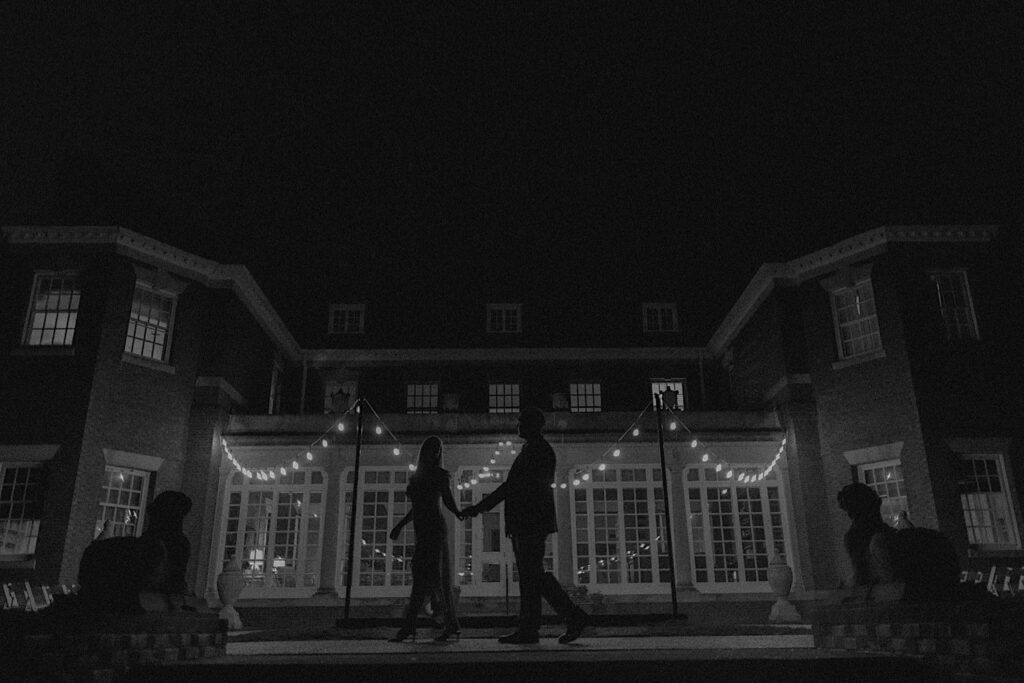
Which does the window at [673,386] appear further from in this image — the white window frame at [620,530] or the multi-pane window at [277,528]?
the multi-pane window at [277,528]

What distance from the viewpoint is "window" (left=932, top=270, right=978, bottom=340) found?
17.0 metres

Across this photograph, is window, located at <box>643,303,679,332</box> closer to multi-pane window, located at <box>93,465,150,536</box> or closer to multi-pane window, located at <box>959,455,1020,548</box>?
multi-pane window, located at <box>959,455,1020,548</box>

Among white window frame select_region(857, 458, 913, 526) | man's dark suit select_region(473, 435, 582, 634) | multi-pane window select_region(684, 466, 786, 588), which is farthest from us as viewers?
multi-pane window select_region(684, 466, 786, 588)

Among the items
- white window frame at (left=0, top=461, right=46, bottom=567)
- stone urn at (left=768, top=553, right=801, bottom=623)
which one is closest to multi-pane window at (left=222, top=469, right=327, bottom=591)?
white window frame at (left=0, top=461, right=46, bottom=567)

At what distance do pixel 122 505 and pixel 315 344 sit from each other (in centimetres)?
1029

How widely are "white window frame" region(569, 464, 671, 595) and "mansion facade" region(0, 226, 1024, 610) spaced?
2.3 inches

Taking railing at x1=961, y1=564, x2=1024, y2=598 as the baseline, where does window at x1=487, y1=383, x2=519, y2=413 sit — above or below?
above

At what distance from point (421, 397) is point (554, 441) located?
25.7 feet

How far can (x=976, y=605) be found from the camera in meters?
4.65

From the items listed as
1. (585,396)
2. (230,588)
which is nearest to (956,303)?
(585,396)

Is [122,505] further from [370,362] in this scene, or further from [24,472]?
[370,362]

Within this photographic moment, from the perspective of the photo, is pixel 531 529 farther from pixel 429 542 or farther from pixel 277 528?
pixel 277 528

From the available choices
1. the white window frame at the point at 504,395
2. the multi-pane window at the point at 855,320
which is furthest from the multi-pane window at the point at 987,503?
the white window frame at the point at 504,395

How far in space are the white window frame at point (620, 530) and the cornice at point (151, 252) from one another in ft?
34.3
